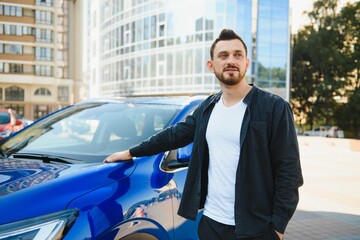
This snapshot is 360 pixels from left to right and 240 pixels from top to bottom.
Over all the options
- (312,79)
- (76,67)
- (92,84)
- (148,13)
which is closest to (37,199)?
(76,67)

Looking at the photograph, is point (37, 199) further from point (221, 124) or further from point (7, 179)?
point (221, 124)

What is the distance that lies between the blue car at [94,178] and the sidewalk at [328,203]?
2.81 m

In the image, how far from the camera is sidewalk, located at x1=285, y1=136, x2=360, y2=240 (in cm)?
510

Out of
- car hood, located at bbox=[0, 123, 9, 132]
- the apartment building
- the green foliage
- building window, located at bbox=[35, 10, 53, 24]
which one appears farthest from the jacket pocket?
the green foliage

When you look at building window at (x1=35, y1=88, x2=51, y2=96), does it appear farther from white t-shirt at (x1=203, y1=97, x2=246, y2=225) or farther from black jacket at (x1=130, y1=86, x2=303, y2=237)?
black jacket at (x1=130, y1=86, x2=303, y2=237)

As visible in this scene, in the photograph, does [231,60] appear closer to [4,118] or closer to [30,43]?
[30,43]

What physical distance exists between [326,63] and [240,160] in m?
38.6

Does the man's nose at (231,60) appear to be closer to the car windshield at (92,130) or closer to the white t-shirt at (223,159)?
the white t-shirt at (223,159)

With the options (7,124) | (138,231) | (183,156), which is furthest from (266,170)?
(7,124)

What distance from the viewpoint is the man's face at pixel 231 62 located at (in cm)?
203

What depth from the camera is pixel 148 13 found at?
1233 inches

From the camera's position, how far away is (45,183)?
2.03 meters

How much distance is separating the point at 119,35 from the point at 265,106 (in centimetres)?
3485

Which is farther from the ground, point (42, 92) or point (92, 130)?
point (42, 92)
